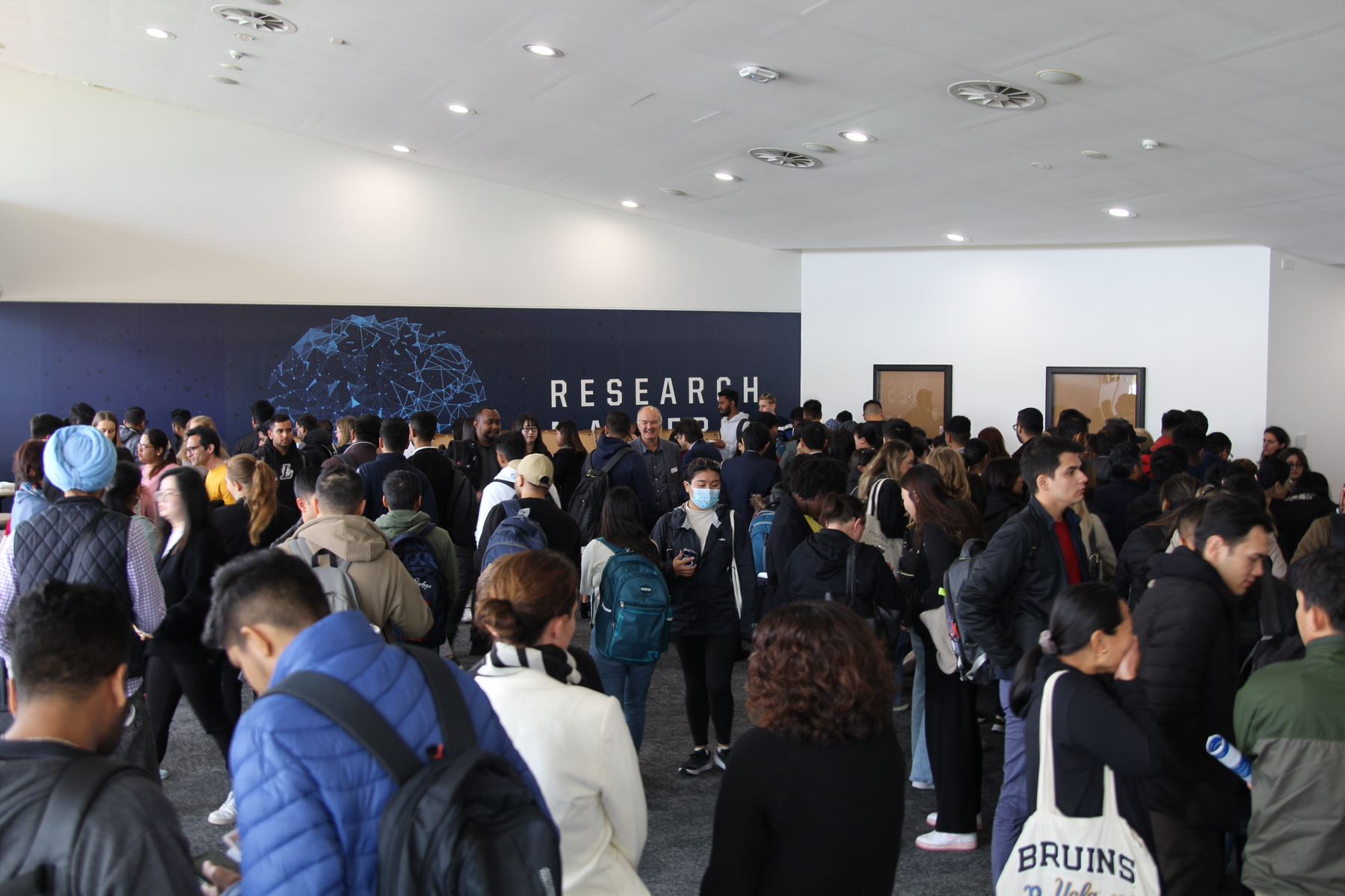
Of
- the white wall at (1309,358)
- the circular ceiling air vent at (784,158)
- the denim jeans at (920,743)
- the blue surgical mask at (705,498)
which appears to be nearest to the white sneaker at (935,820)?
the denim jeans at (920,743)

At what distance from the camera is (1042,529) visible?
3.96 meters

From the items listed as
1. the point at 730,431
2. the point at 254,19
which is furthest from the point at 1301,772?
the point at 730,431

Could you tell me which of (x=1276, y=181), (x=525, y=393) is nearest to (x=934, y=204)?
(x=1276, y=181)

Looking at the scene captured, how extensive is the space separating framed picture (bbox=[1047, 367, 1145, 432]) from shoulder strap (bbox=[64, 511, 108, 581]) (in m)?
11.3

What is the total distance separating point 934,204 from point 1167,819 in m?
8.26

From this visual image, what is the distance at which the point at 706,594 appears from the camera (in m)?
4.98

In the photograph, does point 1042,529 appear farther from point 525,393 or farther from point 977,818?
point 525,393

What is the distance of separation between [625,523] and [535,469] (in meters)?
0.66

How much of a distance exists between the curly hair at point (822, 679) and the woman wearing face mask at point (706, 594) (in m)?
2.56

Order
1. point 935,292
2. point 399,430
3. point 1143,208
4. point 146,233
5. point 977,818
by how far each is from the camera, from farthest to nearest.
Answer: point 935,292 → point 146,233 → point 1143,208 → point 399,430 → point 977,818

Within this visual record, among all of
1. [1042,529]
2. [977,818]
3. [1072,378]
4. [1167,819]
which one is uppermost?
[1072,378]

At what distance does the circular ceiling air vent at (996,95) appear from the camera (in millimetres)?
6602

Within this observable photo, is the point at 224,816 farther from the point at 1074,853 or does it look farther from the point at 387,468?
the point at 1074,853

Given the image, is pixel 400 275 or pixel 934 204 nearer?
pixel 934 204
